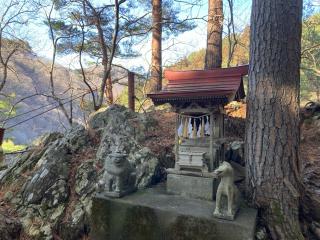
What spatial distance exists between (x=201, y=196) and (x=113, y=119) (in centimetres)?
284

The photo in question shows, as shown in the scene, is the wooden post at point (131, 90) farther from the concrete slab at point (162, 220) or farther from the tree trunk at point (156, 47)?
the concrete slab at point (162, 220)

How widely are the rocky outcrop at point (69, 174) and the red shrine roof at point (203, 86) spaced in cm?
141

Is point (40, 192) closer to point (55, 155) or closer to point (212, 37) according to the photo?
point (55, 155)

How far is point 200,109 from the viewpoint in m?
3.70

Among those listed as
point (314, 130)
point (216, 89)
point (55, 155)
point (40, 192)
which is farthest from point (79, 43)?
point (314, 130)

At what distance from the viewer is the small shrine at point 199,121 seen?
3.51m

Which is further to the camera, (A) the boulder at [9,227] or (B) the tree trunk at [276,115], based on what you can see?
(A) the boulder at [9,227]

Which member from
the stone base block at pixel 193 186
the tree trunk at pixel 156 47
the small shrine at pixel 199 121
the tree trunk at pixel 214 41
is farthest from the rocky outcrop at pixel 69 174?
the tree trunk at pixel 156 47

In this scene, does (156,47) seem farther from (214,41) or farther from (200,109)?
(200,109)

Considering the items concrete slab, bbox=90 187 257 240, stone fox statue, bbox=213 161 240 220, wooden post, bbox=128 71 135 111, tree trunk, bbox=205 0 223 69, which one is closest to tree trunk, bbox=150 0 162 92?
wooden post, bbox=128 71 135 111

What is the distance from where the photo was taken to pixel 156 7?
27.1ft

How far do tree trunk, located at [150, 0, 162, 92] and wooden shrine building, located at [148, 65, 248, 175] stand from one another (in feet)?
14.0

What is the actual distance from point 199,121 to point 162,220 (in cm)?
166

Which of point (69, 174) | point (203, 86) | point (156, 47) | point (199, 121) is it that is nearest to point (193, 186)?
point (199, 121)
